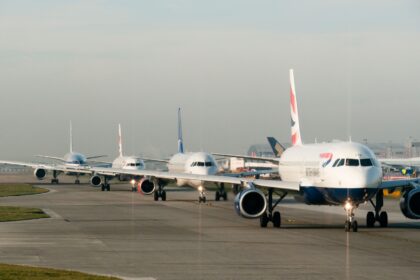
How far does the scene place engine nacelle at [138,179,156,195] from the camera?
68625 millimetres

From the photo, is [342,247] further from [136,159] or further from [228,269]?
[136,159]

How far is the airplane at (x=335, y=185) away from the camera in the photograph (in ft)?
113

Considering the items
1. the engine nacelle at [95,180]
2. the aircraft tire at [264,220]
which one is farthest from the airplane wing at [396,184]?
the engine nacelle at [95,180]

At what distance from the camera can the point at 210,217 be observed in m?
45.0

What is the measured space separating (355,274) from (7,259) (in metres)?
9.06

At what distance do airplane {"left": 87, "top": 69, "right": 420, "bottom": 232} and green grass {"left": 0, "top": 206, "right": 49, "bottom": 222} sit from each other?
30.6ft

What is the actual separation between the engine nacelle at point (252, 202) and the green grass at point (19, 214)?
10.8 m

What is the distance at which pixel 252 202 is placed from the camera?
37.1 meters

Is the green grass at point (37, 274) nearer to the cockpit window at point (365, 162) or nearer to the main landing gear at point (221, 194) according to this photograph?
the cockpit window at point (365, 162)

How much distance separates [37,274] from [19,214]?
25.0 m

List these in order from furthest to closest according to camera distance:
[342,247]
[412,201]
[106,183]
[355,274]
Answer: [106,183], [412,201], [342,247], [355,274]

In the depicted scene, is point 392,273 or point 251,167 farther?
point 251,167

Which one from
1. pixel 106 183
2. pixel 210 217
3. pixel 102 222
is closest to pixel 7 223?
pixel 102 222

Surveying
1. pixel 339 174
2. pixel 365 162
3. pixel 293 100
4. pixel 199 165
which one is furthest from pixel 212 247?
pixel 199 165
